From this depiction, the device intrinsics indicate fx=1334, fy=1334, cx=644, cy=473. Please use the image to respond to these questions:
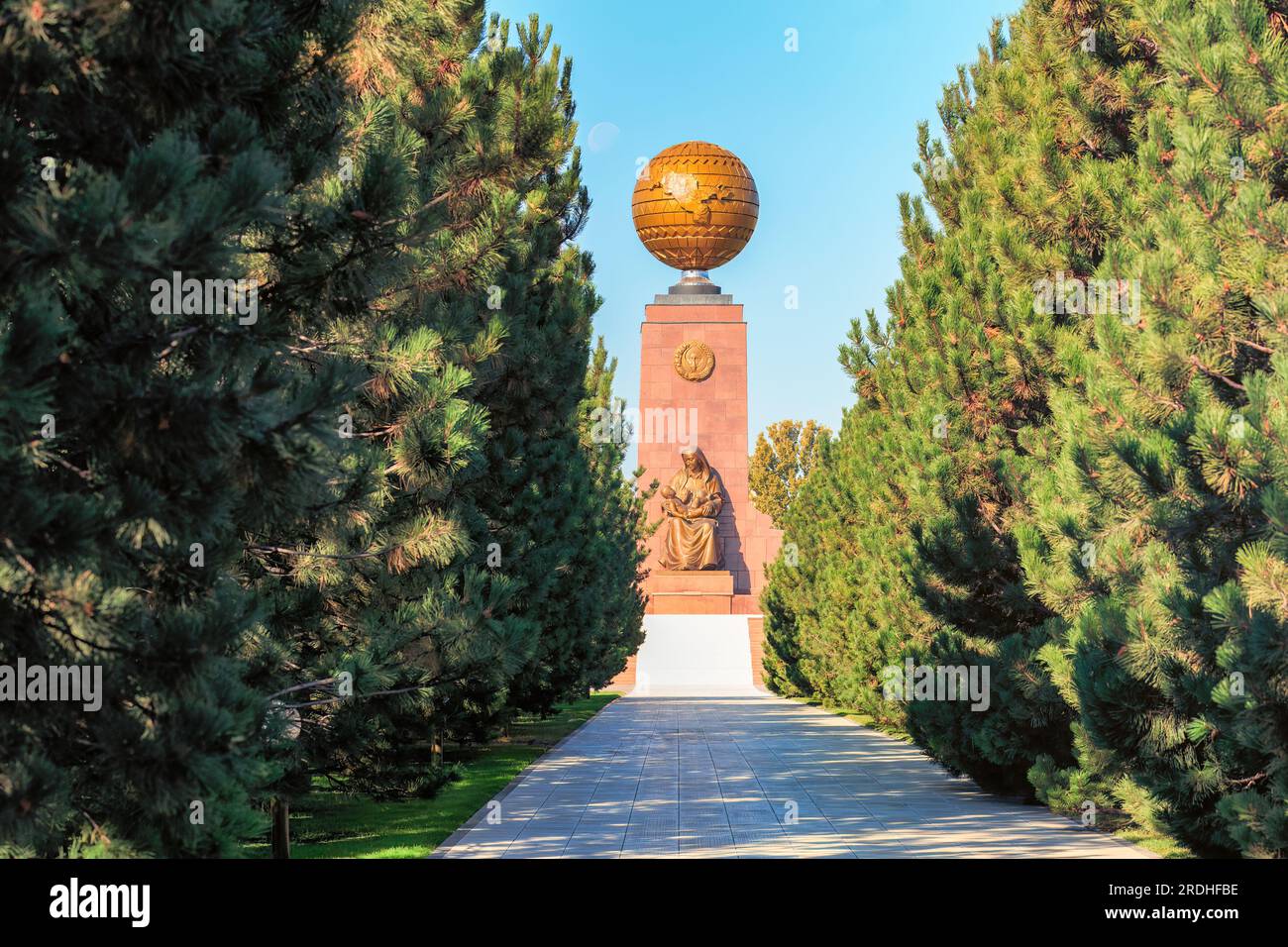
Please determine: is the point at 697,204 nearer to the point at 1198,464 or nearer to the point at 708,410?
the point at 708,410

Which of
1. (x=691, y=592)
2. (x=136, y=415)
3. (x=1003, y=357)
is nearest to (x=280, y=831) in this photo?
(x=136, y=415)

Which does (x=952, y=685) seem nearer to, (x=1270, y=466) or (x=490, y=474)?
(x=490, y=474)

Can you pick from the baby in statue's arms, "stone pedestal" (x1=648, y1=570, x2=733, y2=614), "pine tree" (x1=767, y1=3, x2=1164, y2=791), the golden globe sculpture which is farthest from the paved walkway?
the golden globe sculpture

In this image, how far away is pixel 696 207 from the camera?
154 feet

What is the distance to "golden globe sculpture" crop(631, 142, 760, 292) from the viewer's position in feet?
154

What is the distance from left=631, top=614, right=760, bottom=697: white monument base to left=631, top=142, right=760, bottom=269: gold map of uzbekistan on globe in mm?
13133

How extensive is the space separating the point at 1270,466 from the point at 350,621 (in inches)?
227

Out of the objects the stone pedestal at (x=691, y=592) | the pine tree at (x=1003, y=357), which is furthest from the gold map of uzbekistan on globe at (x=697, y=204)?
the pine tree at (x=1003, y=357)

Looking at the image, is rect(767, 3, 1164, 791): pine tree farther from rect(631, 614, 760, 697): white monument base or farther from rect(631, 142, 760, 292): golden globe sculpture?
rect(631, 142, 760, 292): golden globe sculpture

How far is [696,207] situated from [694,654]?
618 inches

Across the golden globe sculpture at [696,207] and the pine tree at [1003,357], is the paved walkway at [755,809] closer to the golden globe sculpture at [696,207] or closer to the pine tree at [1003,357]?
the pine tree at [1003,357]

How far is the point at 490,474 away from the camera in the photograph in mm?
14008

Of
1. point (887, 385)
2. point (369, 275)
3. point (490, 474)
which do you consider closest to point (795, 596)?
point (887, 385)

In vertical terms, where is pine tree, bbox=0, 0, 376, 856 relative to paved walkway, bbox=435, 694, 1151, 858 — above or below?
above
